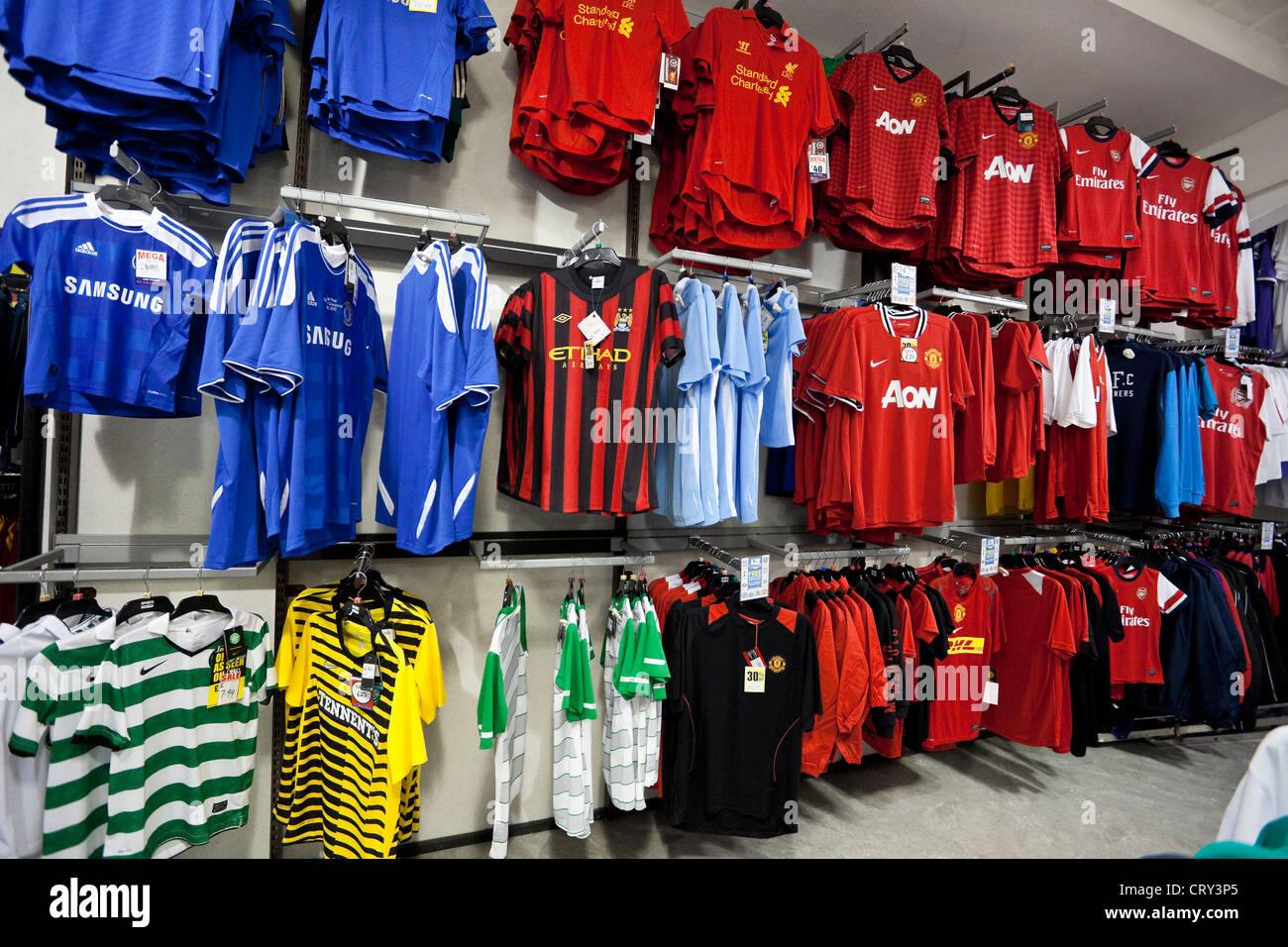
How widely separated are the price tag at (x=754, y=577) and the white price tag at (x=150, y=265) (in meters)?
2.00

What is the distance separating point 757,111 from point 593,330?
116 cm

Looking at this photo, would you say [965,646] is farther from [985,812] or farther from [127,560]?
[127,560]

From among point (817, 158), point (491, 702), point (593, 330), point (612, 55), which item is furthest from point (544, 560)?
point (817, 158)

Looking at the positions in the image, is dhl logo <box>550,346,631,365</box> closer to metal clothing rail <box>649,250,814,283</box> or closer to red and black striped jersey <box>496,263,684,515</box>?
red and black striped jersey <box>496,263,684,515</box>

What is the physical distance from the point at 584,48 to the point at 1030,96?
10.0 feet

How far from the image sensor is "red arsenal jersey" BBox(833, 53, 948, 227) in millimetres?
2650

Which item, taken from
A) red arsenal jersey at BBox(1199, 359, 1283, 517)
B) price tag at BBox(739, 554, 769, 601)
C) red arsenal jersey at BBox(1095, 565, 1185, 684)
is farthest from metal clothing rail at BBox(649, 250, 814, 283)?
red arsenal jersey at BBox(1199, 359, 1283, 517)

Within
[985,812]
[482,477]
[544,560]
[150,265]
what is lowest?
[985,812]

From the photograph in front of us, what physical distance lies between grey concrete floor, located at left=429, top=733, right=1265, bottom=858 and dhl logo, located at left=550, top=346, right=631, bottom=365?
6.36 feet

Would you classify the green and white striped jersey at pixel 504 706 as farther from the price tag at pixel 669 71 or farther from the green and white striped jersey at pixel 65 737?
the price tag at pixel 669 71

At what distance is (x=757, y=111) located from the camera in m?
2.41

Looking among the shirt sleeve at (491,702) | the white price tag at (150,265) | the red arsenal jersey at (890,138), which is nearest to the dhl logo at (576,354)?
the shirt sleeve at (491,702)

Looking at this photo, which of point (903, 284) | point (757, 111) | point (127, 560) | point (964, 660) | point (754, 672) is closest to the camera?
point (127, 560)

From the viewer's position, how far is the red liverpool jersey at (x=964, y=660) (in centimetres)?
278
